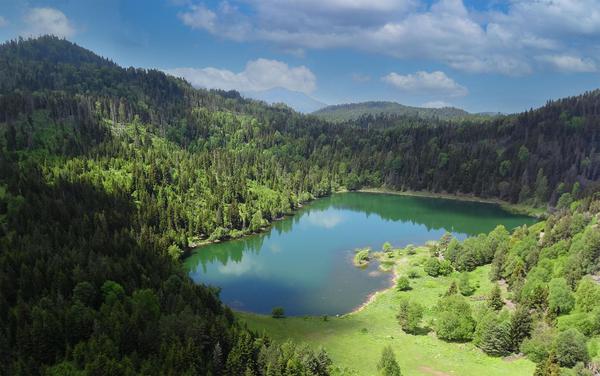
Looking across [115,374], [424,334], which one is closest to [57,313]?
[115,374]

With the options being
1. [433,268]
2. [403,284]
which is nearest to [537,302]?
[403,284]

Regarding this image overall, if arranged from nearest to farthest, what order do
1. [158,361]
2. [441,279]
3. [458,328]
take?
[158,361]
[458,328]
[441,279]

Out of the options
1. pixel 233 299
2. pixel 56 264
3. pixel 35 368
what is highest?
pixel 56 264

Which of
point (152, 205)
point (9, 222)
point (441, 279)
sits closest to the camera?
point (9, 222)

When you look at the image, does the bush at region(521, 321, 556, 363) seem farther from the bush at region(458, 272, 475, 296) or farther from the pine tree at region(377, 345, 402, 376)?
the bush at region(458, 272, 475, 296)

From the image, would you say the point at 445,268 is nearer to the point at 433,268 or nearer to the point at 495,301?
the point at 433,268

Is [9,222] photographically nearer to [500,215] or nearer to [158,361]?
[158,361]

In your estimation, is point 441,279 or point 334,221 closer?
point 441,279
